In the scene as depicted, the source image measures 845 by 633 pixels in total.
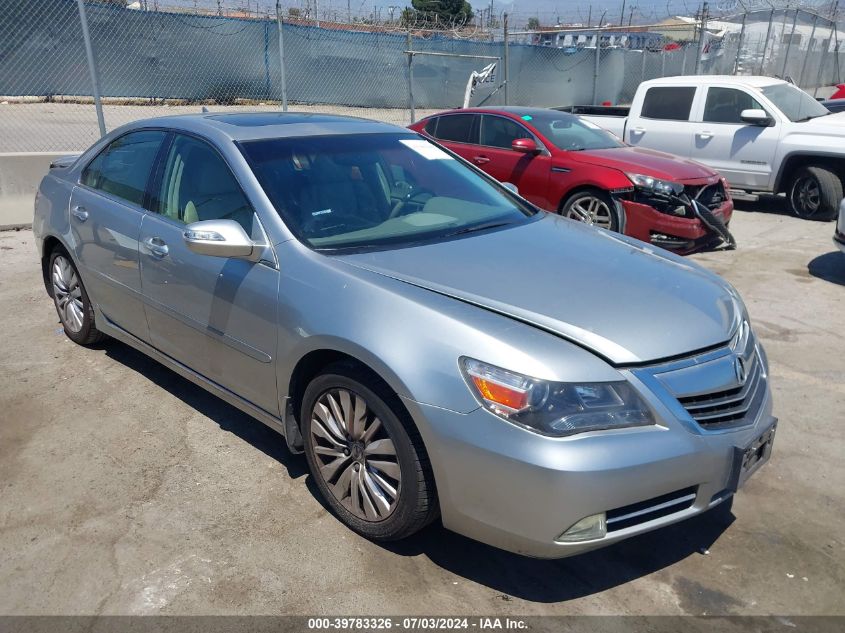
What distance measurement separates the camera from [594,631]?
2639 millimetres

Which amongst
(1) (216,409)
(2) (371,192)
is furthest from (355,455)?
(1) (216,409)

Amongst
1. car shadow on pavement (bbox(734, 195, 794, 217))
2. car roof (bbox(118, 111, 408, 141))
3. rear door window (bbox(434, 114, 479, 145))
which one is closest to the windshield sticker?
car roof (bbox(118, 111, 408, 141))

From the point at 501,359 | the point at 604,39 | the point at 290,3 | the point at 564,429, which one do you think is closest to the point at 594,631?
the point at 564,429

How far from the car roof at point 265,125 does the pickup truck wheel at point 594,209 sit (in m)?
3.79

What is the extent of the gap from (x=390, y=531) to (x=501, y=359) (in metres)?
0.91

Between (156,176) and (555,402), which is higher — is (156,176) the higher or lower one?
the higher one

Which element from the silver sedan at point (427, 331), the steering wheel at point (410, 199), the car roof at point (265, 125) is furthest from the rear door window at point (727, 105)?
the steering wheel at point (410, 199)

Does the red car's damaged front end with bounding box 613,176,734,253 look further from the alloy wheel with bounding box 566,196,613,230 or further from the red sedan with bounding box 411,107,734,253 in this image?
the alloy wheel with bounding box 566,196,613,230

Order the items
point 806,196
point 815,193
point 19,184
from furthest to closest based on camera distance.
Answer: point 806,196
point 815,193
point 19,184

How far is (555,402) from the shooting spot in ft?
8.21

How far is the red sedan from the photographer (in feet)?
24.5

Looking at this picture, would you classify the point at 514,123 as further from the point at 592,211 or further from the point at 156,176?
the point at 156,176

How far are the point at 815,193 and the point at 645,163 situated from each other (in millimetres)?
3169

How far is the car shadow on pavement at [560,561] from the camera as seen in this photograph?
288 centimetres
